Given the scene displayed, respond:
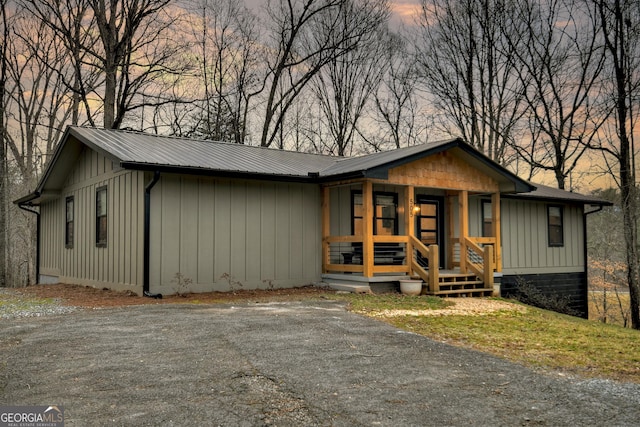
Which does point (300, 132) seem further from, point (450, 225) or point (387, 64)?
point (450, 225)

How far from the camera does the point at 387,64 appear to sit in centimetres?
2917

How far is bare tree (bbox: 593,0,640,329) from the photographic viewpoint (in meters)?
18.0

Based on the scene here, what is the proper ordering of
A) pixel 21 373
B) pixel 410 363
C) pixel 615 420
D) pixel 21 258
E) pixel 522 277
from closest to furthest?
pixel 615 420 < pixel 21 373 < pixel 410 363 < pixel 522 277 < pixel 21 258

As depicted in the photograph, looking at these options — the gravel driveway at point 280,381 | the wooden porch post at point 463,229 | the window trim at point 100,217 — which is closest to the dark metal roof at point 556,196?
the wooden porch post at point 463,229

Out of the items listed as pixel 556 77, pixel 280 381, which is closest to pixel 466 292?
pixel 280 381

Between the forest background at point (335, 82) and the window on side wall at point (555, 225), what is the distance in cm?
214

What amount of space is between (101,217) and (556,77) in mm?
19577

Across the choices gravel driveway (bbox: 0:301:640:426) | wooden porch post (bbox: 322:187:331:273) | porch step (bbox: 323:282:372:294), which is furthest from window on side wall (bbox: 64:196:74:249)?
gravel driveway (bbox: 0:301:640:426)

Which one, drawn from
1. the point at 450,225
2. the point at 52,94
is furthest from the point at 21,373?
the point at 52,94

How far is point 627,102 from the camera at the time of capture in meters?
19.0

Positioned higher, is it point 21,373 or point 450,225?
point 450,225

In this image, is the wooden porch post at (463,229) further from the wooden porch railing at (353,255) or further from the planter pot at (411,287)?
the planter pot at (411,287)

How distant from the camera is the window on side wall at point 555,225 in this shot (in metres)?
18.6

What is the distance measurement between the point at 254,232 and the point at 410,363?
7482 mm
